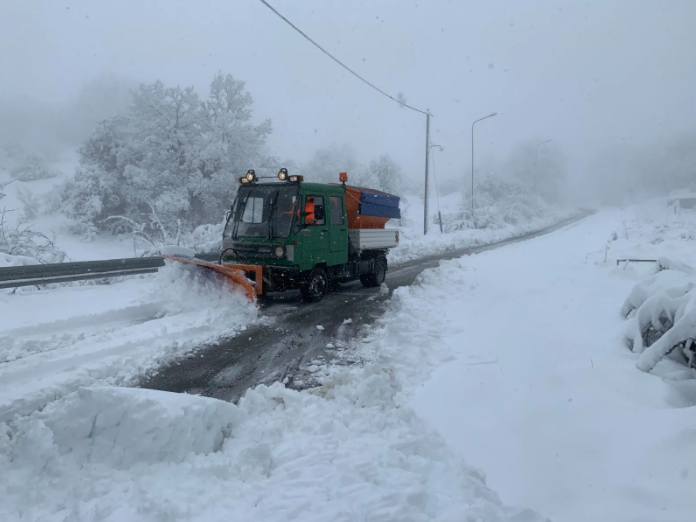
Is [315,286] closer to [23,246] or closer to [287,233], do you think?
[287,233]

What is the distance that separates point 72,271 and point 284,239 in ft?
17.0

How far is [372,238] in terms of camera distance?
12.0 m

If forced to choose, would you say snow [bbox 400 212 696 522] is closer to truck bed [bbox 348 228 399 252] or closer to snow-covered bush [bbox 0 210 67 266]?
truck bed [bbox 348 228 399 252]

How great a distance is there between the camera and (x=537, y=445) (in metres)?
3.50

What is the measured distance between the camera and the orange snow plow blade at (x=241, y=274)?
8.32 metres

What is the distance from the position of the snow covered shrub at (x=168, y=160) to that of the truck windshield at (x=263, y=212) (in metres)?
18.4

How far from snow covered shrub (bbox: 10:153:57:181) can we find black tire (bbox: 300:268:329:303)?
186ft

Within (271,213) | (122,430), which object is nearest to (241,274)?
(271,213)

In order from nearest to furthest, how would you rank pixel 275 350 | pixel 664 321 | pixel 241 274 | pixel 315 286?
pixel 664 321 → pixel 275 350 → pixel 241 274 → pixel 315 286

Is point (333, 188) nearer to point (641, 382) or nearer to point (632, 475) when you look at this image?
point (641, 382)

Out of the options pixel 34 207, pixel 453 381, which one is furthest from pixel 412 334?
pixel 34 207

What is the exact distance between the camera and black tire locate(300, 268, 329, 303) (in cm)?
978

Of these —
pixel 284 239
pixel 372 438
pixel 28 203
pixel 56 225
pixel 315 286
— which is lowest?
pixel 372 438

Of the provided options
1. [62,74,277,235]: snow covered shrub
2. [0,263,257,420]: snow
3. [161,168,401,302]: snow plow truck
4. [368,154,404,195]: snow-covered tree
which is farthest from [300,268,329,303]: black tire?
[368,154,404,195]: snow-covered tree
